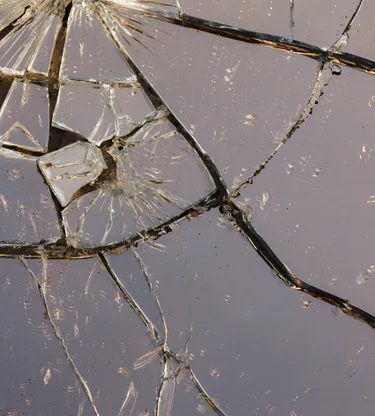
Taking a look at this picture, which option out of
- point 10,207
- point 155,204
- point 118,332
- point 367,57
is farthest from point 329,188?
point 10,207

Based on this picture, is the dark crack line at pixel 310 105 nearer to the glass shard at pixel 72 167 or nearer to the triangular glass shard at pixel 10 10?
the glass shard at pixel 72 167

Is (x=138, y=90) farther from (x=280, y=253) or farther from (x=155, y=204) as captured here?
(x=280, y=253)

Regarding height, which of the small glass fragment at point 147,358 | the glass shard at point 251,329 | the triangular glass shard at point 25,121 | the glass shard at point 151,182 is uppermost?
the triangular glass shard at point 25,121

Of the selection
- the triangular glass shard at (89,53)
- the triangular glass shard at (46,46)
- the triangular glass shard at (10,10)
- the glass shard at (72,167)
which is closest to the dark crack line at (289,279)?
the glass shard at (72,167)

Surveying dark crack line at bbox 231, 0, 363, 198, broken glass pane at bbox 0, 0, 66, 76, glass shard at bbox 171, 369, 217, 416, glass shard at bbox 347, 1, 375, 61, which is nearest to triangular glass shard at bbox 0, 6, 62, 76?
broken glass pane at bbox 0, 0, 66, 76

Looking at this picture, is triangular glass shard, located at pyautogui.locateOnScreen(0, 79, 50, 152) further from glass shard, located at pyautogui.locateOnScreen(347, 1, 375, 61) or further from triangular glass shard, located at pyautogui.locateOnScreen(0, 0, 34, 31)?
glass shard, located at pyautogui.locateOnScreen(347, 1, 375, 61)

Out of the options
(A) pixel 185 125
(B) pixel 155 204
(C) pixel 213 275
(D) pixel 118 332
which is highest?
(A) pixel 185 125
